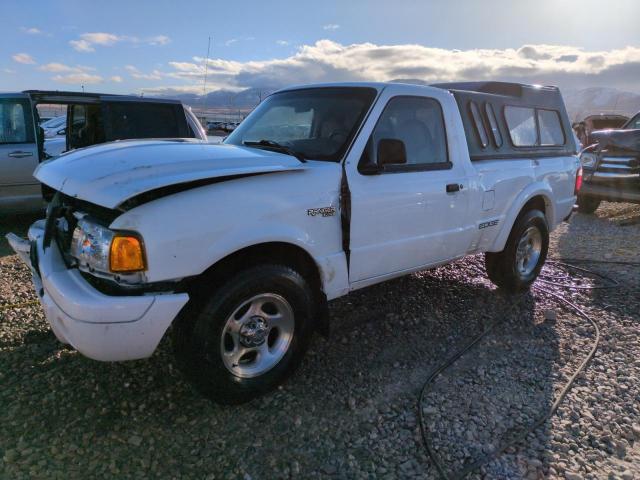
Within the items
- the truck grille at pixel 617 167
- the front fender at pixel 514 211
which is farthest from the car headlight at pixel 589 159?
the front fender at pixel 514 211

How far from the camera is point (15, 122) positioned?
6344 mm

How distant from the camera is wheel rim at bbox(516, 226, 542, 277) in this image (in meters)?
4.87

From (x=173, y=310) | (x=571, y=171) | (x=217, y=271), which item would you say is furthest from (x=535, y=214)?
(x=173, y=310)

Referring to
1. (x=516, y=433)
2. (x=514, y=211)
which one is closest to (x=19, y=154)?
(x=514, y=211)

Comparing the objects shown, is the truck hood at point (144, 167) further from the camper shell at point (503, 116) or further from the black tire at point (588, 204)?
the black tire at point (588, 204)

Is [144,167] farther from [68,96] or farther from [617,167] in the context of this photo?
[617,167]

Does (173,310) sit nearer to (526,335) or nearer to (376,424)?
(376,424)

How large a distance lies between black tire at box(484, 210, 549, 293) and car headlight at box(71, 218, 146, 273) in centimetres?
354

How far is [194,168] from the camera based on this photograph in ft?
8.55

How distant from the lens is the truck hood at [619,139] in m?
8.91

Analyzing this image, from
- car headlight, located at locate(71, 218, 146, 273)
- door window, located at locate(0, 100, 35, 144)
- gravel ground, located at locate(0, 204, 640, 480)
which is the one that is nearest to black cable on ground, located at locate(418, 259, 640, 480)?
gravel ground, located at locate(0, 204, 640, 480)

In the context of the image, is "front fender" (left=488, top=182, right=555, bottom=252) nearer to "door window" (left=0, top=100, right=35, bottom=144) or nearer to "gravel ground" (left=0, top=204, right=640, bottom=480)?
"gravel ground" (left=0, top=204, right=640, bottom=480)

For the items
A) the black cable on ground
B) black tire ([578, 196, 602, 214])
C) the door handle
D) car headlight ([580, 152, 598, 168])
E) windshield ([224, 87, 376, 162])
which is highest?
windshield ([224, 87, 376, 162])

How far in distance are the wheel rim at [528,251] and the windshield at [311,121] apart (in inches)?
93.9
